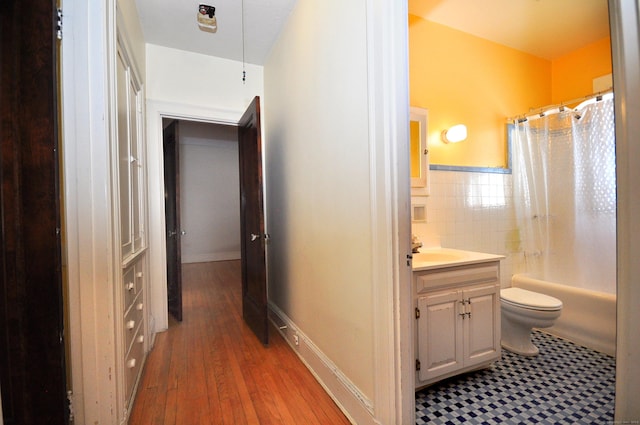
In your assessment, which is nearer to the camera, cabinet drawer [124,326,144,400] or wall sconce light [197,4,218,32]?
cabinet drawer [124,326,144,400]

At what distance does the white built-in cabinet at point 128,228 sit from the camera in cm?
123

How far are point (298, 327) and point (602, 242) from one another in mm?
2684

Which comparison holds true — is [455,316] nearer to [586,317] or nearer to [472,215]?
[472,215]

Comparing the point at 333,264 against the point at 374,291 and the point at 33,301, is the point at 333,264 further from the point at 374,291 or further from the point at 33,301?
the point at 33,301

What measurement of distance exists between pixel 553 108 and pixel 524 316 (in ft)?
6.27

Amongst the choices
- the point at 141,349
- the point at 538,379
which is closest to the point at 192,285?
the point at 141,349

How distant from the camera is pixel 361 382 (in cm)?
131

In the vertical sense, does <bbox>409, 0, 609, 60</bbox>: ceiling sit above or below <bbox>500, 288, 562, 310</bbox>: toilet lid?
above

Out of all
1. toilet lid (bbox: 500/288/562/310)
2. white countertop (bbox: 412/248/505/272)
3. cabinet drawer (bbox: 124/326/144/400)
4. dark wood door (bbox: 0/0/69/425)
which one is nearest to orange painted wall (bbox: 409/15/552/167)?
white countertop (bbox: 412/248/505/272)

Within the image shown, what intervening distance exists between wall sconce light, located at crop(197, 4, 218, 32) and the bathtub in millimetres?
3703

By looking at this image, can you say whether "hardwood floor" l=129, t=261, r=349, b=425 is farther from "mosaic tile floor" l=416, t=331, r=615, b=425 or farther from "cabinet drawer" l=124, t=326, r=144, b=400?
"mosaic tile floor" l=416, t=331, r=615, b=425

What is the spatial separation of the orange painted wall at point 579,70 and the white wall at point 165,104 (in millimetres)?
3524

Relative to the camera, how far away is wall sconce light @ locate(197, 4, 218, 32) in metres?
1.99

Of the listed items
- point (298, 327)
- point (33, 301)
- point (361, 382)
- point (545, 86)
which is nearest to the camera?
point (33, 301)
